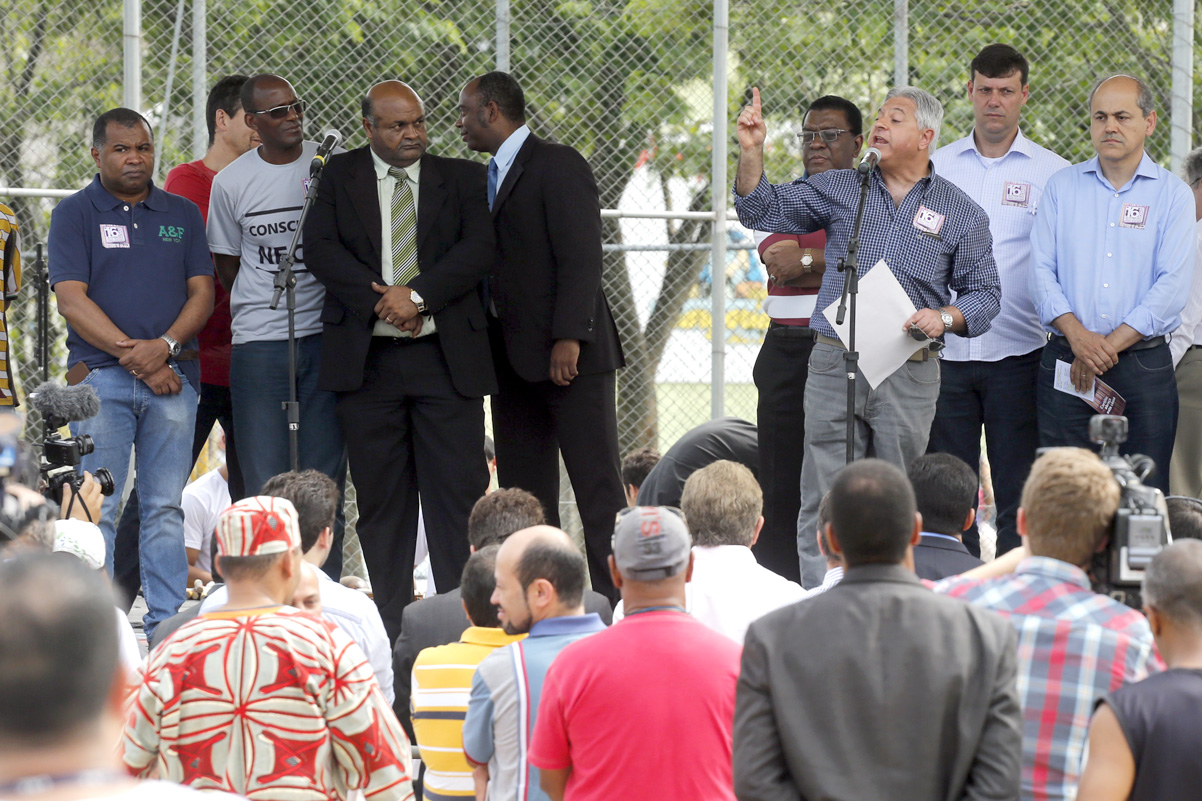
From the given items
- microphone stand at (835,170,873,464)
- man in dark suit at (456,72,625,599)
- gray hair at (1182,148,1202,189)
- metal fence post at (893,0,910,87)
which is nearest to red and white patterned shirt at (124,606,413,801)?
microphone stand at (835,170,873,464)

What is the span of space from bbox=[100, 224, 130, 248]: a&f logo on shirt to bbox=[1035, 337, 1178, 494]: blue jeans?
12.3 ft

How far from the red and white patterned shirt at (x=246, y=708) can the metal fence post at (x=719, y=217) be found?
4.81 metres

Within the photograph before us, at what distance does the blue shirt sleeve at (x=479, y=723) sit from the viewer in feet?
10.4

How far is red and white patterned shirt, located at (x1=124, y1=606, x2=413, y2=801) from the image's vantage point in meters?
2.73

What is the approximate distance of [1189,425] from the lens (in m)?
6.05

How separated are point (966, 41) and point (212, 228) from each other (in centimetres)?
487

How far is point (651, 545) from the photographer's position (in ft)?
9.67

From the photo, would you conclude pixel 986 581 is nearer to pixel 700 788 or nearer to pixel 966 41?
pixel 700 788

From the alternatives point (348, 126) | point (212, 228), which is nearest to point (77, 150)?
point (348, 126)

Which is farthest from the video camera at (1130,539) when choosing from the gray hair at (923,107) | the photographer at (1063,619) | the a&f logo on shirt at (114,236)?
the a&f logo on shirt at (114,236)

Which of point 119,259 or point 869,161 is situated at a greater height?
point 869,161

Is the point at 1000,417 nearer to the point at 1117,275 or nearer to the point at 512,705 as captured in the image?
the point at 1117,275

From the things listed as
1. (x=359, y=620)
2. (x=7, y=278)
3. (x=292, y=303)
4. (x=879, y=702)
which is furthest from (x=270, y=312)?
(x=879, y=702)

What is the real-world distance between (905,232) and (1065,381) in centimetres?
96
